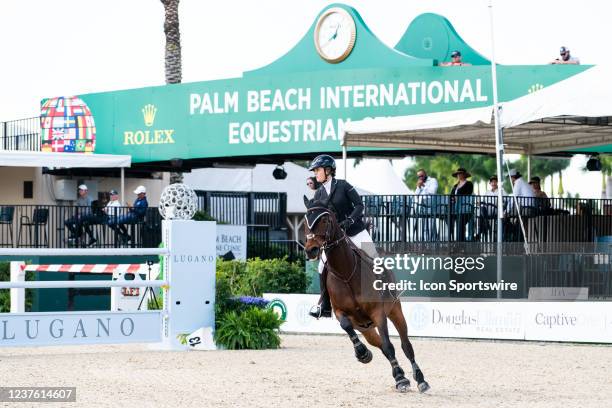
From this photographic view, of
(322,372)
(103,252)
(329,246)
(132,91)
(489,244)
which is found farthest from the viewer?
(132,91)

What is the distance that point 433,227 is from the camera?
2183cm

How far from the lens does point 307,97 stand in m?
30.5

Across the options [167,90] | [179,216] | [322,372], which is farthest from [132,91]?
[322,372]

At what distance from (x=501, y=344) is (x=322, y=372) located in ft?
18.5

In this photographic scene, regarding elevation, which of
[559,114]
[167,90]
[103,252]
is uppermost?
[167,90]

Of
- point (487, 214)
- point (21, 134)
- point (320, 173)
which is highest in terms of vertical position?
point (21, 134)

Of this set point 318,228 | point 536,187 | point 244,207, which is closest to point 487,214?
point 536,187

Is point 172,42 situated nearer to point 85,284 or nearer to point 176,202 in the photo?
point 176,202

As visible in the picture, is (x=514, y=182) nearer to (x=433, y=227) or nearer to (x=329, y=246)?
(x=433, y=227)

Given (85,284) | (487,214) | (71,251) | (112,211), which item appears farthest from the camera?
(112,211)

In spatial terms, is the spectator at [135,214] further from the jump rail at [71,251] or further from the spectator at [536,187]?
the jump rail at [71,251]

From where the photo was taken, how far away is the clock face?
3005cm

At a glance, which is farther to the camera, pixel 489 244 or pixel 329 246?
pixel 489 244

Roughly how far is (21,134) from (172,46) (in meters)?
5.53
